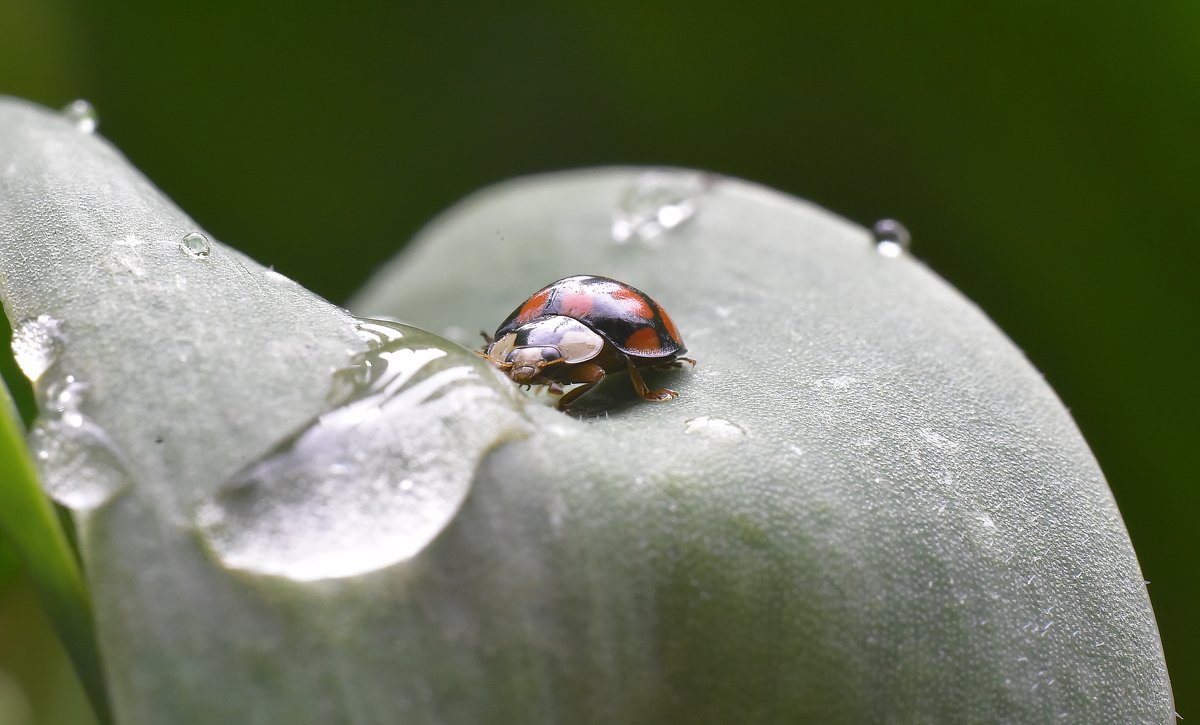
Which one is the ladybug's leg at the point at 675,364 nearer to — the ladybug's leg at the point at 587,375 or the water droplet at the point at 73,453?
the ladybug's leg at the point at 587,375

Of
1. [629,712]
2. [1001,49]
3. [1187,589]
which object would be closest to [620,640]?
[629,712]

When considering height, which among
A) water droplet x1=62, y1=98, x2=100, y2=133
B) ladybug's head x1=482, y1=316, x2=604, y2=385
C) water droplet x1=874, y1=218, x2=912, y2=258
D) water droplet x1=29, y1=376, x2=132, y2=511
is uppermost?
water droplet x1=874, y1=218, x2=912, y2=258

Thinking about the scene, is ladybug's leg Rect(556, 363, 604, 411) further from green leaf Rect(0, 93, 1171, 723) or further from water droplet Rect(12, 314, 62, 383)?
water droplet Rect(12, 314, 62, 383)

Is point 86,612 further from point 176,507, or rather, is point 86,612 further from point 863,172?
point 863,172

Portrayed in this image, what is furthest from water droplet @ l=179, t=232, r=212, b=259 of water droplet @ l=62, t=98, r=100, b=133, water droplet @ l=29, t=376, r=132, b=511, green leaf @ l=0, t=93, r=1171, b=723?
water droplet @ l=62, t=98, r=100, b=133

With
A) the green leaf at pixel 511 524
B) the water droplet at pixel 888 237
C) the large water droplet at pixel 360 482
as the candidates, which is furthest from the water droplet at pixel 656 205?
the large water droplet at pixel 360 482
